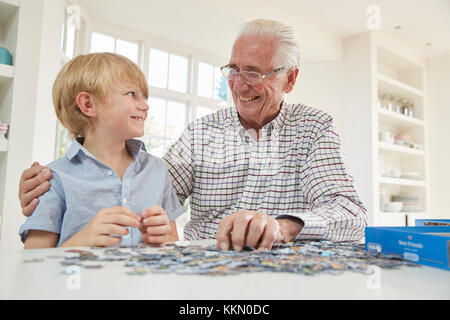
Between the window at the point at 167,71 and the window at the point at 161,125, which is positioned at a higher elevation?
the window at the point at 167,71

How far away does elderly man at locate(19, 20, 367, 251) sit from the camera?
1513 millimetres

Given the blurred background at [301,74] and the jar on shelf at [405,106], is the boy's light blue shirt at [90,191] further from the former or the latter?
→ the jar on shelf at [405,106]

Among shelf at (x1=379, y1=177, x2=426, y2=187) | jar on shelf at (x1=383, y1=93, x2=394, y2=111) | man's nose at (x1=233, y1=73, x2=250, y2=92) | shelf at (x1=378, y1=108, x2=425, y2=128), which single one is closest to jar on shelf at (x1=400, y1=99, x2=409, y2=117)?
shelf at (x1=378, y1=108, x2=425, y2=128)

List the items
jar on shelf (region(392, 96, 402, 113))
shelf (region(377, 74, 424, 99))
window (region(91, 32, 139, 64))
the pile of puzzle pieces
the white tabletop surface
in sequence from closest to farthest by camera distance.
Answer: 1. the white tabletop surface
2. the pile of puzzle pieces
3. window (region(91, 32, 139, 64))
4. shelf (region(377, 74, 424, 99))
5. jar on shelf (region(392, 96, 402, 113))

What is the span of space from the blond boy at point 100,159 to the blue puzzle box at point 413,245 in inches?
22.7

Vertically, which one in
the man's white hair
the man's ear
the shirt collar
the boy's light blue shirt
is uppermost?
the man's white hair

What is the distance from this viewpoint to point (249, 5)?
4309 mm

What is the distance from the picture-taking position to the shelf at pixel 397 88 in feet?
18.1

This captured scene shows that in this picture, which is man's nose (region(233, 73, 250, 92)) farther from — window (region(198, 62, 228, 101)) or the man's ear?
window (region(198, 62, 228, 101))

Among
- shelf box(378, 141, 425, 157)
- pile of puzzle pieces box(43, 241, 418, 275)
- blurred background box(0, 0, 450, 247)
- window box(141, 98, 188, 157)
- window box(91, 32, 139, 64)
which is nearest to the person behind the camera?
pile of puzzle pieces box(43, 241, 418, 275)

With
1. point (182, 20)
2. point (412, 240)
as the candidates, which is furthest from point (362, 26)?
point (412, 240)

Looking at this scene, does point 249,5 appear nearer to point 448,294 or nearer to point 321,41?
point 321,41

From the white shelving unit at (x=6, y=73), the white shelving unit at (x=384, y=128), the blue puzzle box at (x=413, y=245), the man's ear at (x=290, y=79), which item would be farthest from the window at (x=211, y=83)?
the blue puzzle box at (x=413, y=245)

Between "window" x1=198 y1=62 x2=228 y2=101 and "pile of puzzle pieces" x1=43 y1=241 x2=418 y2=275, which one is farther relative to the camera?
"window" x1=198 y1=62 x2=228 y2=101
